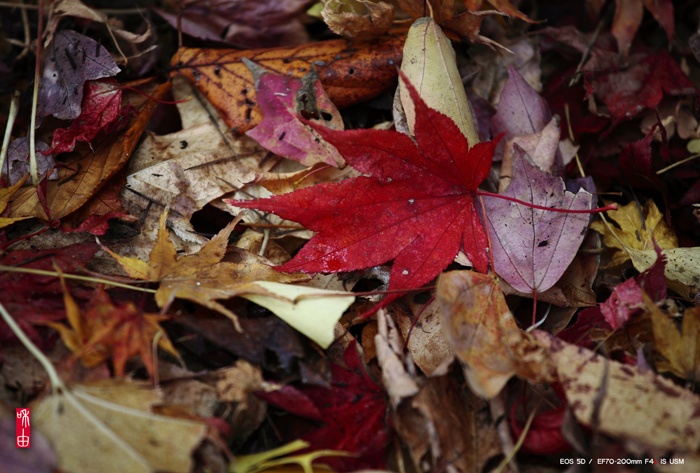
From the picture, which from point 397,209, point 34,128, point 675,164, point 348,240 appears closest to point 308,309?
point 348,240

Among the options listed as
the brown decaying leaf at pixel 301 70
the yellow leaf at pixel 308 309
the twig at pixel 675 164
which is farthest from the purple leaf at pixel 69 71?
the twig at pixel 675 164

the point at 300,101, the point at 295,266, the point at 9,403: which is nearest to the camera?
the point at 9,403

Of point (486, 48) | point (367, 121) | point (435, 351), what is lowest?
point (435, 351)

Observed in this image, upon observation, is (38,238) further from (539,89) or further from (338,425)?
(539,89)

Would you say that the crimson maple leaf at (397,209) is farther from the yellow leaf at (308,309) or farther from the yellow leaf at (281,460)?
the yellow leaf at (281,460)

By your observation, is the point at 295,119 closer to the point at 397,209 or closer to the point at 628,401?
the point at 397,209

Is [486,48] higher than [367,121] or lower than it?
higher

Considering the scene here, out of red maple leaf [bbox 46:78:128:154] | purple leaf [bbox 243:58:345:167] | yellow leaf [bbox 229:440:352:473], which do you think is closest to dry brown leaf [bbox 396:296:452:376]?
yellow leaf [bbox 229:440:352:473]

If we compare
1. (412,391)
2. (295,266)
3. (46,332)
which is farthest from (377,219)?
(46,332)
